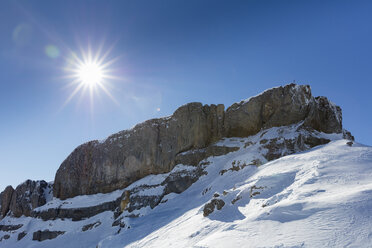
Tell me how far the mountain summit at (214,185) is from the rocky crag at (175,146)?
0.57 feet

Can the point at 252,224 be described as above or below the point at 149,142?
below

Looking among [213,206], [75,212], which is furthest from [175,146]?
[213,206]

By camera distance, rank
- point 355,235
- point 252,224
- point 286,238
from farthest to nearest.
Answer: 1. point 252,224
2. point 286,238
3. point 355,235

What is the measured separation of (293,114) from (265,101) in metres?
4.74

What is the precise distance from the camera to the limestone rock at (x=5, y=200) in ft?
237

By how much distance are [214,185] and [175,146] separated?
679 inches

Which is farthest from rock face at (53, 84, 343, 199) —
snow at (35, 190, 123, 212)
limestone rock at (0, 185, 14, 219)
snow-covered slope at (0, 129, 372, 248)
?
limestone rock at (0, 185, 14, 219)

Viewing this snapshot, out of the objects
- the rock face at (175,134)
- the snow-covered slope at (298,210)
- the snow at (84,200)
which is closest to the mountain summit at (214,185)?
the snow-covered slope at (298,210)

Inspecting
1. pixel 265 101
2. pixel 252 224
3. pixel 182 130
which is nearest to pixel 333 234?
pixel 252 224

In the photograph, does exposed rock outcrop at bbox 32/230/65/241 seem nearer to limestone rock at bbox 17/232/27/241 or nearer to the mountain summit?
the mountain summit

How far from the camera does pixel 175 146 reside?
47625 mm

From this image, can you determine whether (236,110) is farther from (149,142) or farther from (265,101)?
(149,142)

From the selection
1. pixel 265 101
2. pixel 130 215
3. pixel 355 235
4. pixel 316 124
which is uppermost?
pixel 265 101

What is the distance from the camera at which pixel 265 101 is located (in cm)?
4091
